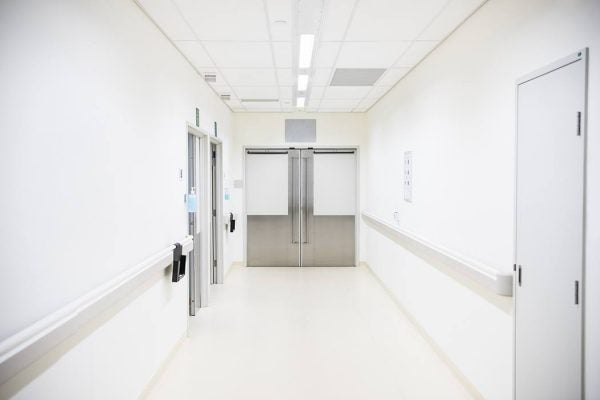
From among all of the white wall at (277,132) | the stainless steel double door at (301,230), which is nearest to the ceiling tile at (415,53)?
the white wall at (277,132)

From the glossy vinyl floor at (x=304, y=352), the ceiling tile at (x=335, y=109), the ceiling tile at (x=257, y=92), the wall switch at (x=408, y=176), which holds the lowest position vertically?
the glossy vinyl floor at (x=304, y=352)

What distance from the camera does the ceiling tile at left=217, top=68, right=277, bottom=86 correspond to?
4.77 m

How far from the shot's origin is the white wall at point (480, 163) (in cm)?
191

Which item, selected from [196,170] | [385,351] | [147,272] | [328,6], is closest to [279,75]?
[196,170]

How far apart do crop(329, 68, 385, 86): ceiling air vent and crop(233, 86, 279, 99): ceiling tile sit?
889mm

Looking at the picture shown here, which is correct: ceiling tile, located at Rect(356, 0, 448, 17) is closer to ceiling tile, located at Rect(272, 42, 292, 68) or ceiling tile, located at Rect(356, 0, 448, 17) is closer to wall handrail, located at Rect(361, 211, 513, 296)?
ceiling tile, located at Rect(272, 42, 292, 68)

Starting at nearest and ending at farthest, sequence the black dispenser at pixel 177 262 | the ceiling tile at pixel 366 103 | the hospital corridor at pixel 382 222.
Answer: the hospital corridor at pixel 382 222 < the black dispenser at pixel 177 262 < the ceiling tile at pixel 366 103

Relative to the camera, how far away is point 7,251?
1.57 m

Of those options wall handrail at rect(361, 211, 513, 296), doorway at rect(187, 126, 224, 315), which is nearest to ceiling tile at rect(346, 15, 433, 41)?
wall handrail at rect(361, 211, 513, 296)

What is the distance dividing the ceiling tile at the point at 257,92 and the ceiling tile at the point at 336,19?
2092mm

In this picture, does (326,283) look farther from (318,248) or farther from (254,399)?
(254,399)

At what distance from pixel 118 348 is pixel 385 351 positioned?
8.01 ft

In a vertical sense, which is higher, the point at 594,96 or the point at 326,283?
the point at 594,96

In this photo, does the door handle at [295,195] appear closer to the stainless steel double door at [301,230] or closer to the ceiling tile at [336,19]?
the stainless steel double door at [301,230]
